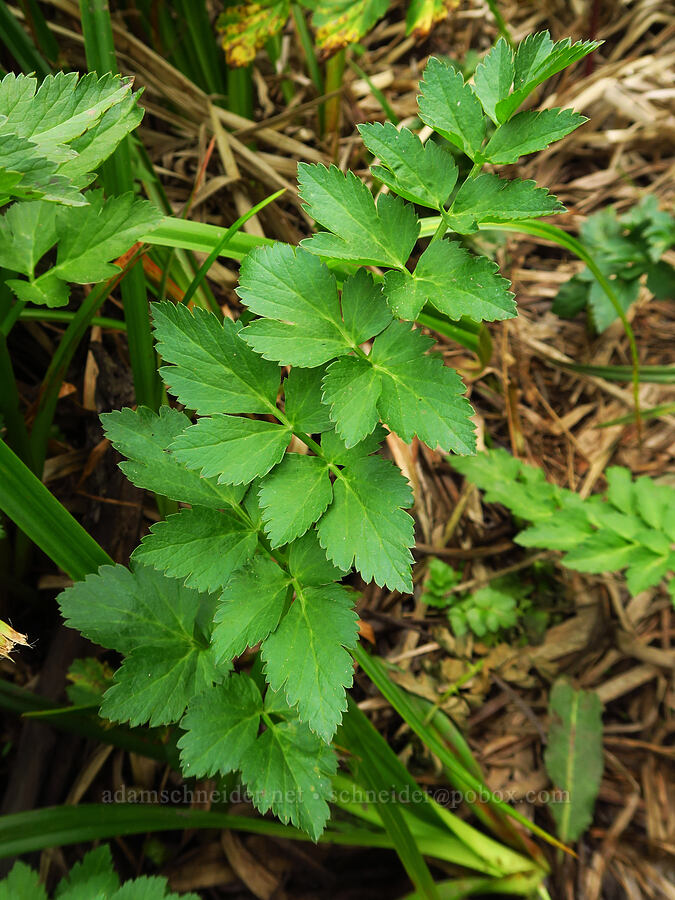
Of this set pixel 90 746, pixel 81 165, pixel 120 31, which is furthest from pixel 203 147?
pixel 90 746

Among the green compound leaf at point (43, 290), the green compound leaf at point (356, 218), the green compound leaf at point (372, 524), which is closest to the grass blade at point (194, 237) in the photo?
the green compound leaf at point (43, 290)

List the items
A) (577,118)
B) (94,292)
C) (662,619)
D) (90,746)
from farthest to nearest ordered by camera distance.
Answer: (662,619) → (90,746) → (94,292) → (577,118)

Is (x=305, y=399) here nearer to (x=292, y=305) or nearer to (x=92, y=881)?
(x=292, y=305)

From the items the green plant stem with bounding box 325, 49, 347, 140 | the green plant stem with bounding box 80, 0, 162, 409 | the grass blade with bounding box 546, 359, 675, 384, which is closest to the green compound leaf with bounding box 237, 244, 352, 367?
the green plant stem with bounding box 80, 0, 162, 409

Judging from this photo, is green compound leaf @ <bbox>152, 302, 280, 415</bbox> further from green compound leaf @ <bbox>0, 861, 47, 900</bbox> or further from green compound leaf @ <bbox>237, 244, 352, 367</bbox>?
green compound leaf @ <bbox>0, 861, 47, 900</bbox>

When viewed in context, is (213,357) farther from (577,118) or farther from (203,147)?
(203,147)

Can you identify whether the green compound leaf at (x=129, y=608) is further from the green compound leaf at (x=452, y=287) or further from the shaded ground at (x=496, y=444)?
the green compound leaf at (x=452, y=287)
